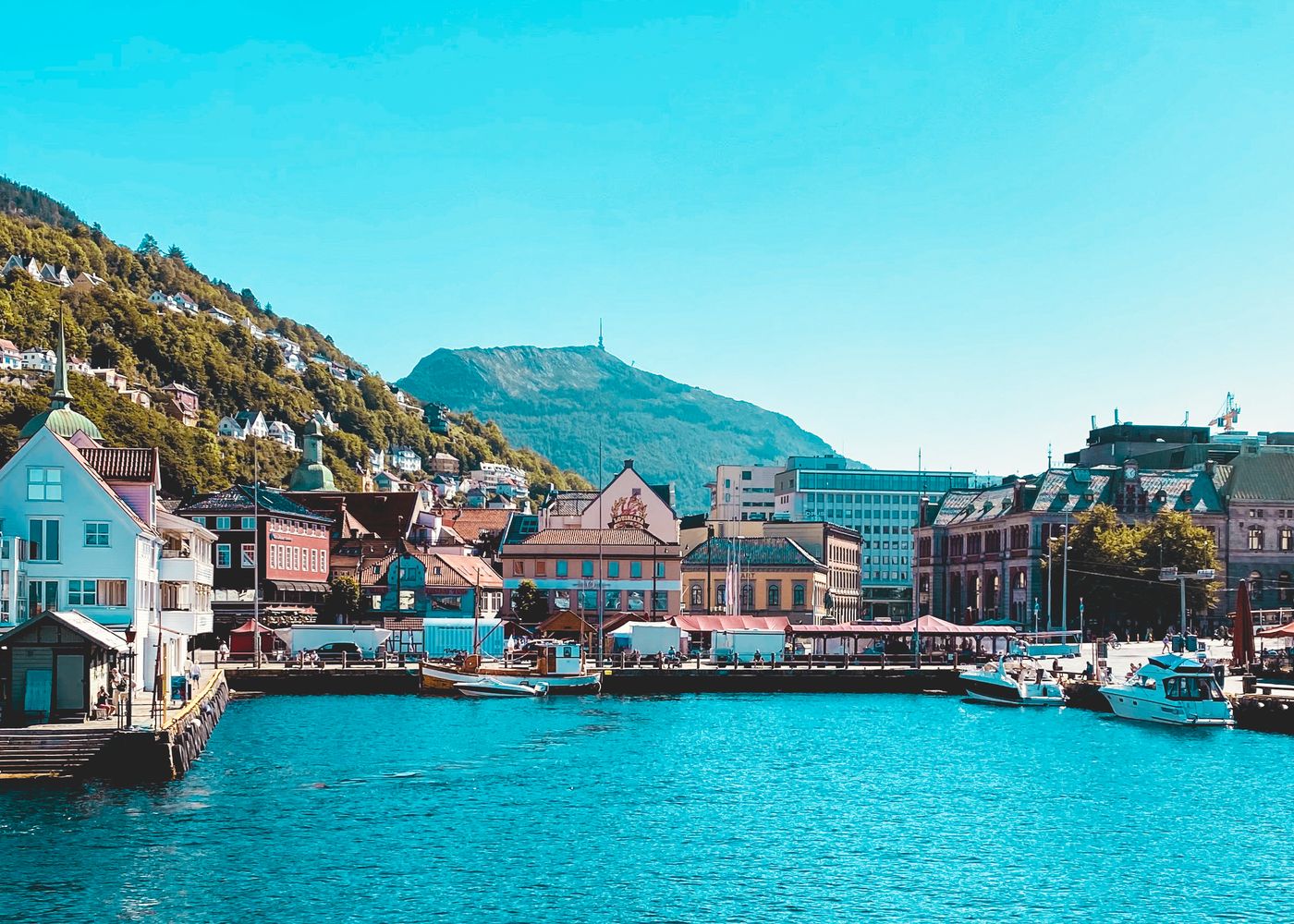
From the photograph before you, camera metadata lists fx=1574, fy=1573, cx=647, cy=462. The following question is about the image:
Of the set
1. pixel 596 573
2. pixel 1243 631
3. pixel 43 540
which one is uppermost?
pixel 43 540

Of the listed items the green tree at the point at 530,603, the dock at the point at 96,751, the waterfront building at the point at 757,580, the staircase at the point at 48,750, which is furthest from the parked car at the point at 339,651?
the staircase at the point at 48,750

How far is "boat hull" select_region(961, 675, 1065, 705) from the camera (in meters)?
96.8

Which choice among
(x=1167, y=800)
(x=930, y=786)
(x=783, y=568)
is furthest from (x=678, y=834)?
(x=783, y=568)

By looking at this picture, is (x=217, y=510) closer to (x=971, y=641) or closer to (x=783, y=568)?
(x=783, y=568)

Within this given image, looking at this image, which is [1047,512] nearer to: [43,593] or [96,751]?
[43,593]

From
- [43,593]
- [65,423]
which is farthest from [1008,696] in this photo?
[65,423]

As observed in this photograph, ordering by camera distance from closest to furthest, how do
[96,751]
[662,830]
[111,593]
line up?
[662,830] < [96,751] < [111,593]

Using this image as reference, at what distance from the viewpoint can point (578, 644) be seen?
10588 cm

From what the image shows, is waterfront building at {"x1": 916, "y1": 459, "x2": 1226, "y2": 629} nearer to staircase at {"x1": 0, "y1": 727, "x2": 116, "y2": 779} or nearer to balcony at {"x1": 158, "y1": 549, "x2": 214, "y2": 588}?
balcony at {"x1": 158, "y1": 549, "x2": 214, "y2": 588}

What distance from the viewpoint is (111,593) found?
7344 cm

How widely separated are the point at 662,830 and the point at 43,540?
1433 inches

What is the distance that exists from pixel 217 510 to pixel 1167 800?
305ft

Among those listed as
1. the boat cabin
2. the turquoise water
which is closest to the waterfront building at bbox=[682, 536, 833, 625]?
the boat cabin

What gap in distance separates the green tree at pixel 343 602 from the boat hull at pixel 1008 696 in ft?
193
